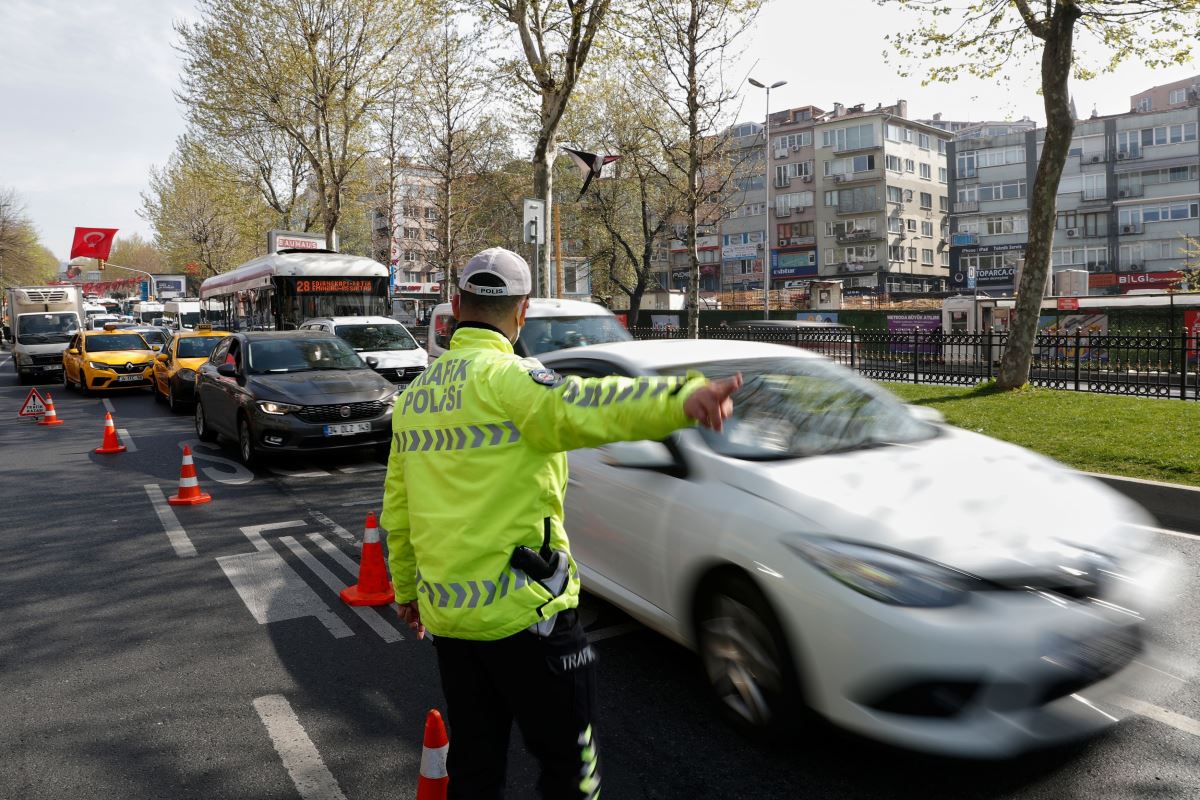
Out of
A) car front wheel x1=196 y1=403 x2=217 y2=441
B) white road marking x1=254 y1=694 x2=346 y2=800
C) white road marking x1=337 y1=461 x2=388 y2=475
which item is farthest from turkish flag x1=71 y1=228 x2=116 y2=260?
white road marking x1=254 y1=694 x2=346 y2=800

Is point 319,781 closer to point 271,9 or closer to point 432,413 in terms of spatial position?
point 432,413

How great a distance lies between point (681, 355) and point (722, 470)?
101 centimetres

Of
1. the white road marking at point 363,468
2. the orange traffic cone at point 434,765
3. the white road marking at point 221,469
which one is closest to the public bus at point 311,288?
the white road marking at point 221,469

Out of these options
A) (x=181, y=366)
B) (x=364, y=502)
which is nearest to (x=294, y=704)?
(x=364, y=502)

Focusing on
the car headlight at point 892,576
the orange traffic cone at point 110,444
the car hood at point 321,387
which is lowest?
the orange traffic cone at point 110,444

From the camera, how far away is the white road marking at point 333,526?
689cm

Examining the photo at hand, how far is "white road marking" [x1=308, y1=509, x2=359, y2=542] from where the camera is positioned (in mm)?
6892

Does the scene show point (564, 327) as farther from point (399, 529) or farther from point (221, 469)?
point (399, 529)

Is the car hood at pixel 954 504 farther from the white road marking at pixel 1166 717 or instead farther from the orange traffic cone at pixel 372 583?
the orange traffic cone at pixel 372 583

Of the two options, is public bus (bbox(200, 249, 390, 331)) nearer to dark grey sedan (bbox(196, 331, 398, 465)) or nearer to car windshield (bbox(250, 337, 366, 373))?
dark grey sedan (bbox(196, 331, 398, 465))

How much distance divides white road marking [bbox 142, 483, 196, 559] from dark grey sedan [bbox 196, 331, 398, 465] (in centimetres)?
119

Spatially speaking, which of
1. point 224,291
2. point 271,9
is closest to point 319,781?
point 224,291

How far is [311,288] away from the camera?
66.5ft

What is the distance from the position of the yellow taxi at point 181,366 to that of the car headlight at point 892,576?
14.9 m
